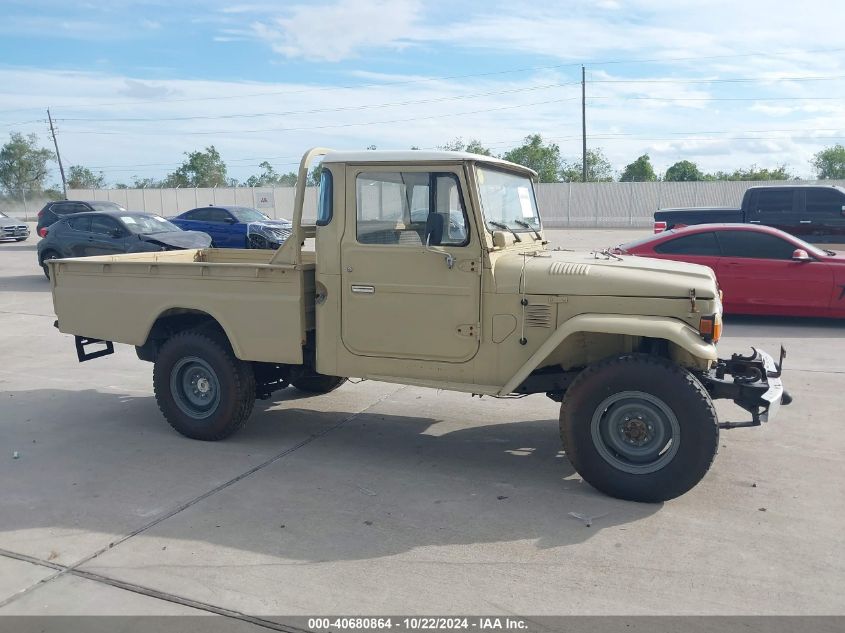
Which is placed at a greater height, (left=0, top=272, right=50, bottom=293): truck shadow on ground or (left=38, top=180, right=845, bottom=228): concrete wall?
(left=38, top=180, right=845, bottom=228): concrete wall

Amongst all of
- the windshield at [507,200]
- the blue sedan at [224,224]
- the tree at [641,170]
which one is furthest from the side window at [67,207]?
the tree at [641,170]

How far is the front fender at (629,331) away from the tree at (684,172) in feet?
175

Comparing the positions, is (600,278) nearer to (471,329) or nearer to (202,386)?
(471,329)

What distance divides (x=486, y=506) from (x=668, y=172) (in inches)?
2194

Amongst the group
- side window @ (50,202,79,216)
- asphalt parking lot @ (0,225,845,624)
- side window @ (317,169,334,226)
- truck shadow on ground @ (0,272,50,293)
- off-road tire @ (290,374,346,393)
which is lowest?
asphalt parking lot @ (0,225,845,624)

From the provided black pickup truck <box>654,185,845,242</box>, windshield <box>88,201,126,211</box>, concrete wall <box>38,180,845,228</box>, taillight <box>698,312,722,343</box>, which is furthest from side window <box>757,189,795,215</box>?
concrete wall <box>38,180,845,228</box>

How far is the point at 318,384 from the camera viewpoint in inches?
286

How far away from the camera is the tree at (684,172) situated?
54875mm

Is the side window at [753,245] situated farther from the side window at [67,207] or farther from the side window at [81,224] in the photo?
the side window at [67,207]

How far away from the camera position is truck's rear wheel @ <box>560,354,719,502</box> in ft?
14.9

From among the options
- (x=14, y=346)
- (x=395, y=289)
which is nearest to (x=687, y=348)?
(x=395, y=289)

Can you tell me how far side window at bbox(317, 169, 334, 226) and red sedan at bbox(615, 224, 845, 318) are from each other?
580cm

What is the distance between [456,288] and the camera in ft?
16.5

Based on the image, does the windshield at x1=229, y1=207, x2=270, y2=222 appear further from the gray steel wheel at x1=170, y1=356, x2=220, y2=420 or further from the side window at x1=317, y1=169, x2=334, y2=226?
the side window at x1=317, y1=169, x2=334, y2=226
